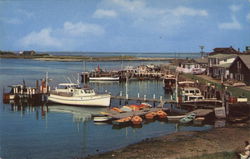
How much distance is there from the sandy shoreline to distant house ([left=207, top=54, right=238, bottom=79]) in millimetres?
38090

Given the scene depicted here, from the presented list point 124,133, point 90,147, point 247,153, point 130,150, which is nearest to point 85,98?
point 124,133

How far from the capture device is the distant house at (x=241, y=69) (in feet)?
204

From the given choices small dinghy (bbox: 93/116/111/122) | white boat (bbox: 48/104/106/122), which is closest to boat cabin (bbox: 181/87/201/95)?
white boat (bbox: 48/104/106/122)

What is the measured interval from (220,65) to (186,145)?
50.2m

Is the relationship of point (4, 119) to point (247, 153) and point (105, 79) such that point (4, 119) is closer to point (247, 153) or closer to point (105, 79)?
point (247, 153)

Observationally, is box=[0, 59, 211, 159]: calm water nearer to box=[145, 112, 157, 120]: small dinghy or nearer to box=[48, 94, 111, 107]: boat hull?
box=[145, 112, 157, 120]: small dinghy

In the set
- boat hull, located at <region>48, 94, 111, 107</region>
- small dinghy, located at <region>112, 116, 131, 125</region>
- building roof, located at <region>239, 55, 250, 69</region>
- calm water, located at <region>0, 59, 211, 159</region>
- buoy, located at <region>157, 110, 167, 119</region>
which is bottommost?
calm water, located at <region>0, 59, 211, 159</region>

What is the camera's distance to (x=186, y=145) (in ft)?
99.7

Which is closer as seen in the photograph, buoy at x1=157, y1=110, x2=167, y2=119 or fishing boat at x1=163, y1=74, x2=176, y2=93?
buoy at x1=157, y1=110, x2=167, y2=119

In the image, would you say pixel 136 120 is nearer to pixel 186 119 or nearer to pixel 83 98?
pixel 186 119

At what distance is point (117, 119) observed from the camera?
41469mm

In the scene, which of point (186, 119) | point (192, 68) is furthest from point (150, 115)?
point (192, 68)

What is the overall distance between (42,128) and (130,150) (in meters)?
14.3

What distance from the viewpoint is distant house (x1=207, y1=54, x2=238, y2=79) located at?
7351cm
